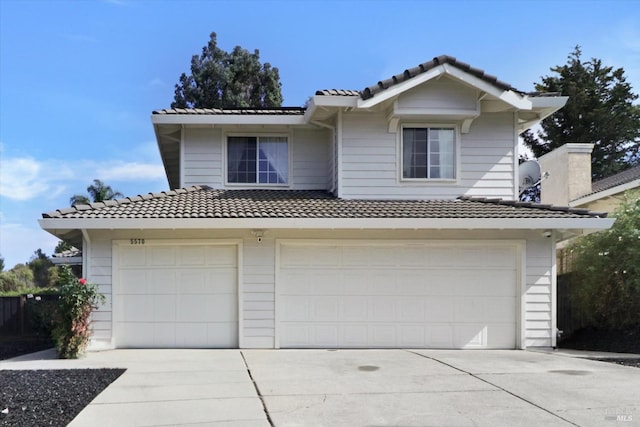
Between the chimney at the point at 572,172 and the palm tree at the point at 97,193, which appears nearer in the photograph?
the chimney at the point at 572,172

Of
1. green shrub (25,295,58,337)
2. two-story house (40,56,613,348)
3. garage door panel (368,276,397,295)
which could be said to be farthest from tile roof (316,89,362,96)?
green shrub (25,295,58,337)

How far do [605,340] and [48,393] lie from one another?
10.7 m

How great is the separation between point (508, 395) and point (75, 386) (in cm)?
568

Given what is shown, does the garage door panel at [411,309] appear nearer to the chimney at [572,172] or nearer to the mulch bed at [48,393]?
the mulch bed at [48,393]

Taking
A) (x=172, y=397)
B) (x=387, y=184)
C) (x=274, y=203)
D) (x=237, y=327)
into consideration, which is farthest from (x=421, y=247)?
(x=172, y=397)

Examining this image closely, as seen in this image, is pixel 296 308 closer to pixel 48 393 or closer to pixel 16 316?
pixel 48 393

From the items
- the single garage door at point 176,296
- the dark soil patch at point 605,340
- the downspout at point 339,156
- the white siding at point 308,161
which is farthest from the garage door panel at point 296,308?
the dark soil patch at point 605,340

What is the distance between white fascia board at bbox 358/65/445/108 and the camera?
42.1 feet

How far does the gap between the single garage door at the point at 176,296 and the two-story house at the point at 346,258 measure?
0.8 inches

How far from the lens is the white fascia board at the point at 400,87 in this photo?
505 inches

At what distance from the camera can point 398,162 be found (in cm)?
1360

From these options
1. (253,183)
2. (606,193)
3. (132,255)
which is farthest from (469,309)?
(606,193)

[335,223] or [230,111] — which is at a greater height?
[230,111]

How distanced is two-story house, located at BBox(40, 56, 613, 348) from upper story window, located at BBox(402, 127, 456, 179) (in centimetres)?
43
